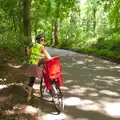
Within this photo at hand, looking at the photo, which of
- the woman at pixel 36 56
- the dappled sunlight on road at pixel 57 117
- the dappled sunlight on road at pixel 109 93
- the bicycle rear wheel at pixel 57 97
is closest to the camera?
the dappled sunlight on road at pixel 57 117

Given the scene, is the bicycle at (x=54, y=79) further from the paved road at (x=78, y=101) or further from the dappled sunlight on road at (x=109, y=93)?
the dappled sunlight on road at (x=109, y=93)

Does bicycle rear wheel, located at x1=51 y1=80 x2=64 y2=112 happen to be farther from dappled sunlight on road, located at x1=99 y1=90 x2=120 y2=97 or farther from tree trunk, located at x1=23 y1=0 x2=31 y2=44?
tree trunk, located at x1=23 y1=0 x2=31 y2=44

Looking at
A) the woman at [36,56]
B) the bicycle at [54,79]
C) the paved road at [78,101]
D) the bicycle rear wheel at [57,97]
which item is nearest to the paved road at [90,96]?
the paved road at [78,101]

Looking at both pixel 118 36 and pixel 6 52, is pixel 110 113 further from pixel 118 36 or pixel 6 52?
pixel 118 36

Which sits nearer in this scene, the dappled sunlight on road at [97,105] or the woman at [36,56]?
the dappled sunlight on road at [97,105]

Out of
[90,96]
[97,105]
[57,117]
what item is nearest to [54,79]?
[57,117]

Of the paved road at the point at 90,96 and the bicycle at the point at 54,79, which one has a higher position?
the bicycle at the point at 54,79

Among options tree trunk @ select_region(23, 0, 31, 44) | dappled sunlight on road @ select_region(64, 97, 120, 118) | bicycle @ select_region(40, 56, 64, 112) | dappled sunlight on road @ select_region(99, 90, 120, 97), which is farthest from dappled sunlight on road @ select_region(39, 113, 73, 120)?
tree trunk @ select_region(23, 0, 31, 44)

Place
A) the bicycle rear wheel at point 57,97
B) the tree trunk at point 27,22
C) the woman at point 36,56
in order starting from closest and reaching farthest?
the bicycle rear wheel at point 57,97 → the woman at point 36,56 → the tree trunk at point 27,22

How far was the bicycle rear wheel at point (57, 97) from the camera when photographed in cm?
730

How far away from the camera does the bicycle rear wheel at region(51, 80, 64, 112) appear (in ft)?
24.0

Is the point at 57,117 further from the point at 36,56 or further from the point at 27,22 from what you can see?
the point at 27,22

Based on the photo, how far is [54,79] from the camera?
7453 millimetres

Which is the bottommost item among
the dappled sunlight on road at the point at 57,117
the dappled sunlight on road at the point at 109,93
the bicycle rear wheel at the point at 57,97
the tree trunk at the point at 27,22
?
the dappled sunlight on road at the point at 109,93
